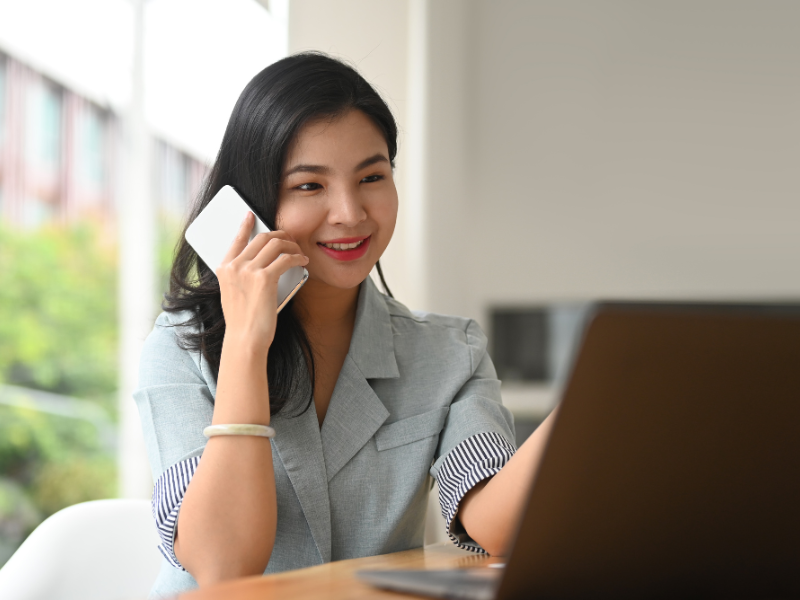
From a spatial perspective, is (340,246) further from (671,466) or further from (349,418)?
(671,466)

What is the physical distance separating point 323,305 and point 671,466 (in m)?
0.96

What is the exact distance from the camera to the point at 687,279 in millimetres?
3539

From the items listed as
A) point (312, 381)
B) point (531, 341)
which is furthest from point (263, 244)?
point (531, 341)

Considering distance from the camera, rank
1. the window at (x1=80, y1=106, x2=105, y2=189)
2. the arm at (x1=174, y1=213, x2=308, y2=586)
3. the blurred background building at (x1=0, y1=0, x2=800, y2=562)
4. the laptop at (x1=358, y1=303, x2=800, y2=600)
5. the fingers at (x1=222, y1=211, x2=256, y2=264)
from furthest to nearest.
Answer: the window at (x1=80, y1=106, x2=105, y2=189), the blurred background building at (x1=0, y1=0, x2=800, y2=562), the fingers at (x1=222, y1=211, x2=256, y2=264), the arm at (x1=174, y1=213, x2=308, y2=586), the laptop at (x1=358, y1=303, x2=800, y2=600)

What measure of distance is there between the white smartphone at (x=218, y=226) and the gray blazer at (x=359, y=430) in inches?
5.2

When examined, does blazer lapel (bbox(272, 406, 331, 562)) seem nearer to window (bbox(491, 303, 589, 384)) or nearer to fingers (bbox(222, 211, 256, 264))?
fingers (bbox(222, 211, 256, 264))

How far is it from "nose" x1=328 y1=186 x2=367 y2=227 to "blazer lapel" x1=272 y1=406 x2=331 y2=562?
315mm

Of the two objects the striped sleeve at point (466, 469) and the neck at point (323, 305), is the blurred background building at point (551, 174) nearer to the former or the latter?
the neck at point (323, 305)

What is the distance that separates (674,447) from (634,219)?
10.7 feet

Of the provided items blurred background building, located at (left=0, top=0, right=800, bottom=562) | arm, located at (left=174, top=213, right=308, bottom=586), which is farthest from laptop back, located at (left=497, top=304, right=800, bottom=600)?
blurred background building, located at (left=0, top=0, right=800, bottom=562)

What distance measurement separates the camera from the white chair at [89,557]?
4.04 feet

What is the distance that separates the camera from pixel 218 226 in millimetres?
1281

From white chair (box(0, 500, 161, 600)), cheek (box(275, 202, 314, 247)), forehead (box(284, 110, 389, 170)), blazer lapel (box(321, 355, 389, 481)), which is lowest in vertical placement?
white chair (box(0, 500, 161, 600))

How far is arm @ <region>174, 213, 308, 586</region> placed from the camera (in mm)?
986
